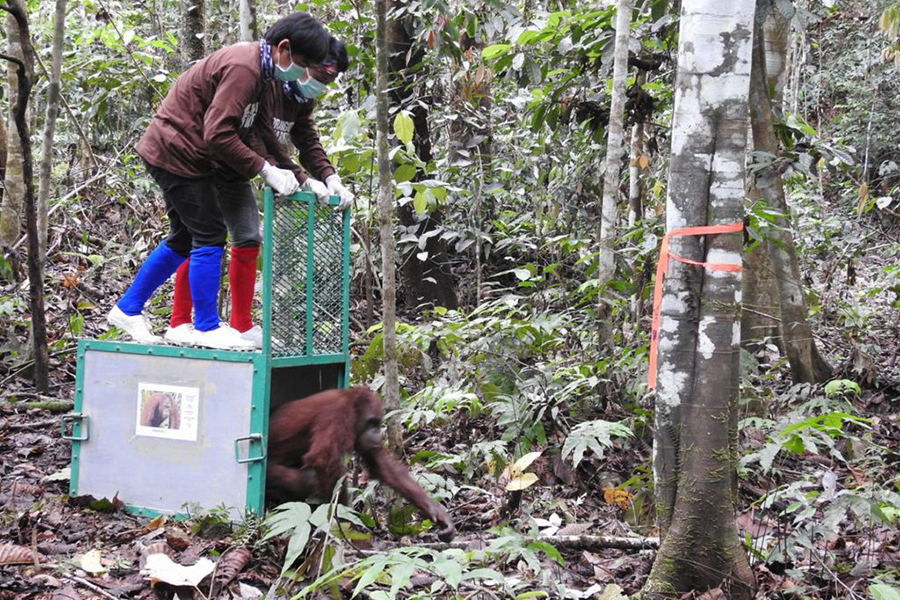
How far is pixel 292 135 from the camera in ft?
15.6

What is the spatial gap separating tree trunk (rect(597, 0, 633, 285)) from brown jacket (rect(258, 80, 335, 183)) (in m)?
1.88

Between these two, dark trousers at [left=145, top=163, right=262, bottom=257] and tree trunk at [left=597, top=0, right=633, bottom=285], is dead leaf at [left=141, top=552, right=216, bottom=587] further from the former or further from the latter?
tree trunk at [left=597, top=0, right=633, bottom=285]

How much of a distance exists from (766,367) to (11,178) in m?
6.29

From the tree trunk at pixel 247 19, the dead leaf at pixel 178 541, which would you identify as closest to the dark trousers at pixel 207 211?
the dead leaf at pixel 178 541

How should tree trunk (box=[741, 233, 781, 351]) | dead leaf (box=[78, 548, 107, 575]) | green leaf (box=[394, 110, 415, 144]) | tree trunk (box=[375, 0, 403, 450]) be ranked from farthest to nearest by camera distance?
tree trunk (box=[741, 233, 781, 351])
green leaf (box=[394, 110, 415, 144])
tree trunk (box=[375, 0, 403, 450])
dead leaf (box=[78, 548, 107, 575])

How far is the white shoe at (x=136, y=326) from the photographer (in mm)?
4336

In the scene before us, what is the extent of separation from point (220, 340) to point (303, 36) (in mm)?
1500

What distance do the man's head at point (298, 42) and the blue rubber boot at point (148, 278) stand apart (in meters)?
1.14

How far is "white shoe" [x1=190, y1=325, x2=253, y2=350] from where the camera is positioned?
166 inches

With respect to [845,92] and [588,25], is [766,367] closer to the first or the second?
[588,25]

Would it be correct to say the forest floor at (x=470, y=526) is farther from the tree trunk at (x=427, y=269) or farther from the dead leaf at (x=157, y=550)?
the tree trunk at (x=427, y=269)

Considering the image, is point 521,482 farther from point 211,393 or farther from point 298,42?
point 298,42

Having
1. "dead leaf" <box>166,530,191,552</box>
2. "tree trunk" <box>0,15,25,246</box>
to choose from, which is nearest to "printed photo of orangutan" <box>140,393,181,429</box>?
"dead leaf" <box>166,530,191,552</box>

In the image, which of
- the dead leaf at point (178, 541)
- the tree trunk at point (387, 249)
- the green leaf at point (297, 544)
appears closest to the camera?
the green leaf at point (297, 544)
